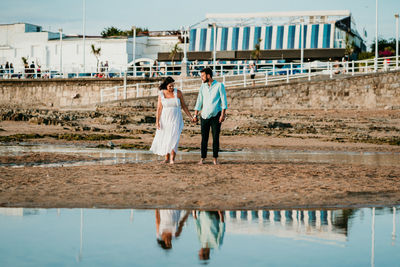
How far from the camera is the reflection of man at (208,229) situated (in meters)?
4.43

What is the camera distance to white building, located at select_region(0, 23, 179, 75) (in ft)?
228

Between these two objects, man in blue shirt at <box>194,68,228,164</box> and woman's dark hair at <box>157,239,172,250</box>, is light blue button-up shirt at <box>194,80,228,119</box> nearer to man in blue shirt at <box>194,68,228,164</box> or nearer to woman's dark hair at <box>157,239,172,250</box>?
man in blue shirt at <box>194,68,228,164</box>

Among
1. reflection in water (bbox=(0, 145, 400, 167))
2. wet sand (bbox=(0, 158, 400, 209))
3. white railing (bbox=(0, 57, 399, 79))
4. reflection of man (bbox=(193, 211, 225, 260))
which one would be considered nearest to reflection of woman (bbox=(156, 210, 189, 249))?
reflection of man (bbox=(193, 211, 225, 260))

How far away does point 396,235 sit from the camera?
5.01 m

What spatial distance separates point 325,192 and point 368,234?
2.33 meters

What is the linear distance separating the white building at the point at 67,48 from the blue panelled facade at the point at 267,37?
3.87 m

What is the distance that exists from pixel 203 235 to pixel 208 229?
0.26 metres

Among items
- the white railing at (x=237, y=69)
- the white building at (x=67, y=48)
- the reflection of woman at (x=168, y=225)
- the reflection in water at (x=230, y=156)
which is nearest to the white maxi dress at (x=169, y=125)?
the reflection in water at (x=230, y=156)

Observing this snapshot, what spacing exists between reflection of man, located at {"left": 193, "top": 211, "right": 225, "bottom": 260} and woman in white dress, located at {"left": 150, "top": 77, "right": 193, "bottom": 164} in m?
4.52

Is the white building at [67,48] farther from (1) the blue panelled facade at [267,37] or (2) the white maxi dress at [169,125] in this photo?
(2) the white maxi dress at [169,125]

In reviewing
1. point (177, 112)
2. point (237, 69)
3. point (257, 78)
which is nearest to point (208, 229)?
point (177, 112)

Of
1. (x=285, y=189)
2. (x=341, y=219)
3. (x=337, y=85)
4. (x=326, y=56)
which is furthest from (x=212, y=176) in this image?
(x=326, y=56)

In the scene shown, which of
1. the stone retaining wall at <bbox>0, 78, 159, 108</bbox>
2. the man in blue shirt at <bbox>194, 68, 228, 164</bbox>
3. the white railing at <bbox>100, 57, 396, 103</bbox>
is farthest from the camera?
the stone retaining wall at <bbox>0, 78, 159, 108</bbox>

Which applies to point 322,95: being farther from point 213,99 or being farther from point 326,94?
point 213,99
